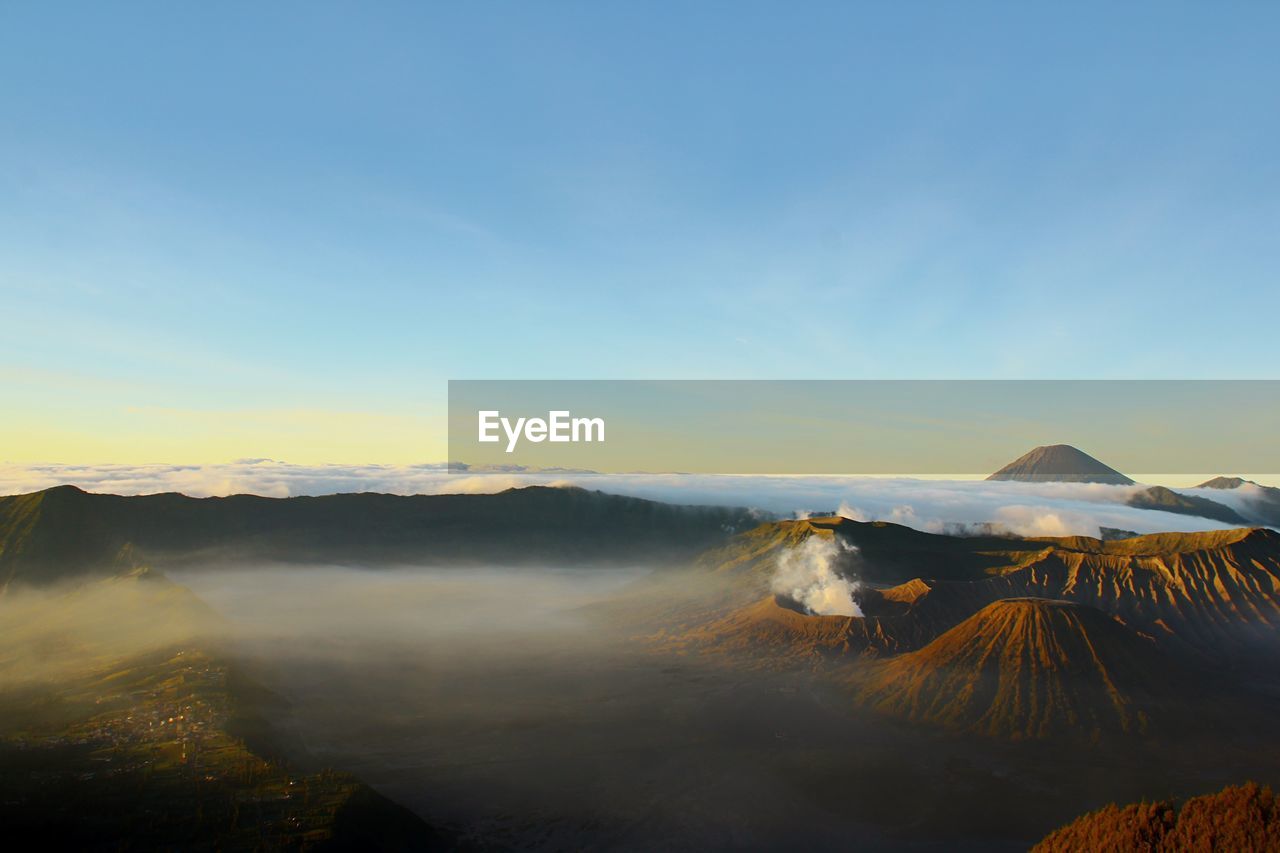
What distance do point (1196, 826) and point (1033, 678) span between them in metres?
101

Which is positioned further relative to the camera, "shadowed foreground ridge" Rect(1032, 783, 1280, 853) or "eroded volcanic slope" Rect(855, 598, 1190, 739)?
"eroded volcanic slope" Rect(855, 598, 1190, 739)

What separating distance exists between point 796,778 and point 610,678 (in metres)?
79.9

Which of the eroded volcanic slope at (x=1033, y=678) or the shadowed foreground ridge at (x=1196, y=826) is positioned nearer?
the shadowed foreground ridge at (x=1196, y=826)

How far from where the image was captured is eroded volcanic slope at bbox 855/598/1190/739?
148 m

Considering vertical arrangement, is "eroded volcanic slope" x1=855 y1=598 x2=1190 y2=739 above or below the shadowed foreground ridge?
below

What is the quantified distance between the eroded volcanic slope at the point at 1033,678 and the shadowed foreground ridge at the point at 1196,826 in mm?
80236

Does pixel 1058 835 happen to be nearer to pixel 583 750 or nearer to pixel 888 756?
pixel 888 756

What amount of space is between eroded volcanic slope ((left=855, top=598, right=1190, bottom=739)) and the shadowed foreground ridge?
80236 millimetres

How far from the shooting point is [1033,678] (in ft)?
519

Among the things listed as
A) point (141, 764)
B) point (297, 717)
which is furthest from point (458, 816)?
point (297, 717)

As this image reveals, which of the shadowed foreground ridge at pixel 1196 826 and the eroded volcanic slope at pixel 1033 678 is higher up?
the shadowed foreground ridge at pixel 1196 826

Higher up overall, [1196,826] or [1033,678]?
[1196,826]

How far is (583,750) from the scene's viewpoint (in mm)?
141750

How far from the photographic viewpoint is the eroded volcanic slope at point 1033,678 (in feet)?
486
